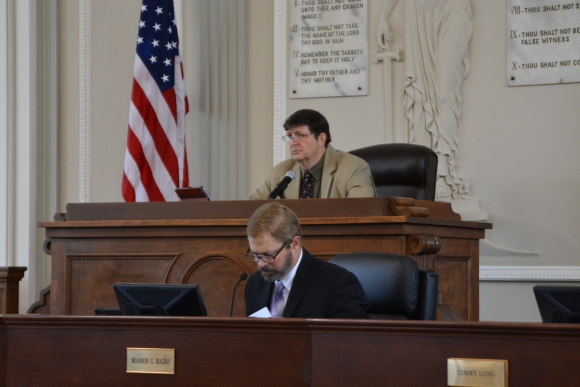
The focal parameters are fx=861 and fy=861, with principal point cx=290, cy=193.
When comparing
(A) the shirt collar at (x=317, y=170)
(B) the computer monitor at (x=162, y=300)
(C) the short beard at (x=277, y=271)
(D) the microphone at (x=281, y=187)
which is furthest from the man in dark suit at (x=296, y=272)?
(A) the shirt collar at (x=317, y=170)

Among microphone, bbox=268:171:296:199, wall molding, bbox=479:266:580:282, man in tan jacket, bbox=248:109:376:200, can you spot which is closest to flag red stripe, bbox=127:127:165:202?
man in tan jacket, bbox=248:109:376:200

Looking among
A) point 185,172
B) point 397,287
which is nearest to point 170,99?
point 185,172

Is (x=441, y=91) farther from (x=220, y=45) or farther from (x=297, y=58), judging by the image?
(x=220, y=45)

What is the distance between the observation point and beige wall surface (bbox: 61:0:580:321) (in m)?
5.80

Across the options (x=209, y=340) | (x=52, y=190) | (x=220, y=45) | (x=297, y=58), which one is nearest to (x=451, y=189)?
(x=297, y=58)

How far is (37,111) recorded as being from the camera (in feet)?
22.4

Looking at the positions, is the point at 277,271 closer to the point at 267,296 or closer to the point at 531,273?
the point at 267,296

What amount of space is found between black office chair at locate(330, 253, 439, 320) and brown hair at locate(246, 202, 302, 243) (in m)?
0.32

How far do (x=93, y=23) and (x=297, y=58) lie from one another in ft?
5.71

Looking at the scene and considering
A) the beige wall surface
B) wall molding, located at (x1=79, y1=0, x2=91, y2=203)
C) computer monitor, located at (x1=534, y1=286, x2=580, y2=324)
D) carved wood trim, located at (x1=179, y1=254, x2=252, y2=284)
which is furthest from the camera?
wall molding, located at (x1=79, y1=0, x2=91, y2=203)

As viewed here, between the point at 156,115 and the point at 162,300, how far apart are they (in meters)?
3.49

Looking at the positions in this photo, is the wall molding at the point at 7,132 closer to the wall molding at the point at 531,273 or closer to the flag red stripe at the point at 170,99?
the flag red stripe at the point at 170,99

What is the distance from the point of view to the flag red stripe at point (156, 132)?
19.9 feet

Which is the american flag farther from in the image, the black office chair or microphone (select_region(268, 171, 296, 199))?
the black office chair
